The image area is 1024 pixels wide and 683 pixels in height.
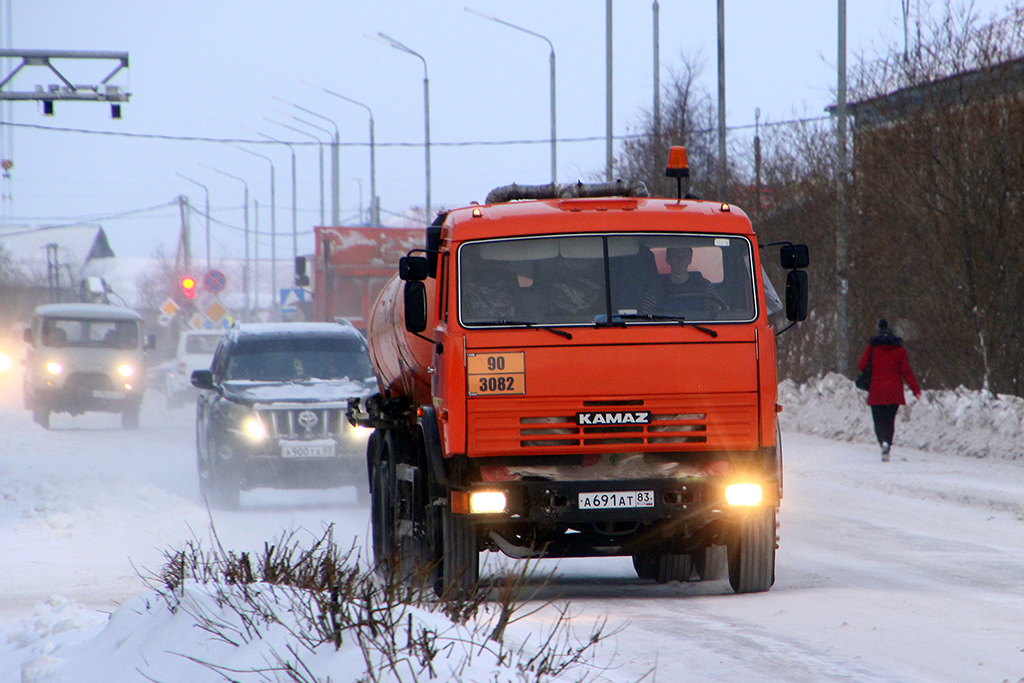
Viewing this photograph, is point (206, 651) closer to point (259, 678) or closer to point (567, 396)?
point (259, 678)

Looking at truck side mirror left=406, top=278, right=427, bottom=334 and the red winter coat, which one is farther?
the red winter coat

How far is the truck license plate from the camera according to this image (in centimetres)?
801

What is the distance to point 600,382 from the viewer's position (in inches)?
311

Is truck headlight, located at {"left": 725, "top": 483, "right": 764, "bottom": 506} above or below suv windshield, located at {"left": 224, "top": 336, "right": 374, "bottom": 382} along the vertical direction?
below

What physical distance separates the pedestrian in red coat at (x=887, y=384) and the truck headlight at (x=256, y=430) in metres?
7.79

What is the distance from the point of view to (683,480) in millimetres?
8062

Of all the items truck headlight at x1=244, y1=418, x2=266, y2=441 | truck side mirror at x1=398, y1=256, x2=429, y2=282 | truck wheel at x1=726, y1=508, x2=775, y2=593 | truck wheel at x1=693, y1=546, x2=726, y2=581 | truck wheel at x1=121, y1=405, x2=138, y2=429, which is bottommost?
truck wheel at x1=121, y1=405, x2=138, y2=429

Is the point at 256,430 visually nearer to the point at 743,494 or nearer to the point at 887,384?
the point at 743,494

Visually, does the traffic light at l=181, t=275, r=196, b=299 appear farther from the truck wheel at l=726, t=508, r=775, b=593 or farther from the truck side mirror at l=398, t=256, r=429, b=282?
the truck wheel at l=726, t=508, r=775, b=593

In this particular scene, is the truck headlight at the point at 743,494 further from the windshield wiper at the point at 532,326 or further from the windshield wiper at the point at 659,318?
the windshield wiper at the point at 532,326

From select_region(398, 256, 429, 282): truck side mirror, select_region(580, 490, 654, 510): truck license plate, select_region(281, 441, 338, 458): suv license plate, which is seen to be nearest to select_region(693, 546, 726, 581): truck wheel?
select_region(580, 490, 654, 510): truck license plate

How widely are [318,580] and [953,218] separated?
15.5 m

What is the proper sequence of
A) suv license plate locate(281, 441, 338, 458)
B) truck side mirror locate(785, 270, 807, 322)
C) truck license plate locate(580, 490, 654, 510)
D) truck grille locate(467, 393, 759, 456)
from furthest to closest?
suv license plate locate(281, 441, 338, 458)
truck side mirror locate(785, 270, 807, 322)
truck license plate locate(580, 490, 654, 510)
truck grille locate(467, 393, 759, 456)

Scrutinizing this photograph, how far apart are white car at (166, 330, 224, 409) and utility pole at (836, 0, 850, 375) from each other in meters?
15.4
